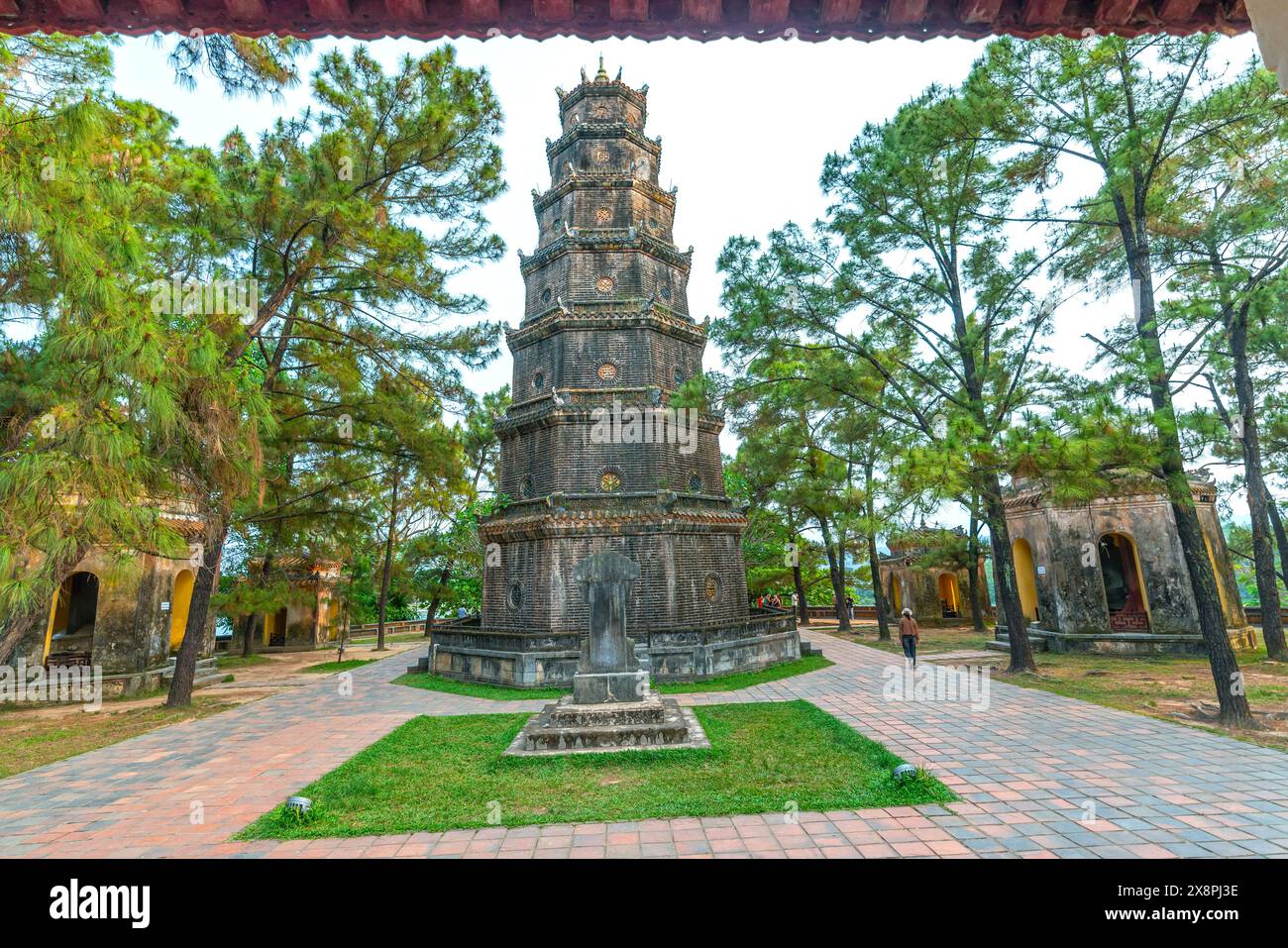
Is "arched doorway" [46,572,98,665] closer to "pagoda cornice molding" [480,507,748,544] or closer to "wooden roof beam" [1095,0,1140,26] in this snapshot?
"pagoda cornice molding" [480,507,748,544]

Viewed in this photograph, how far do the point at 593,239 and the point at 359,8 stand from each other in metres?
14.6

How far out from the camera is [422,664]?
16.5 meters

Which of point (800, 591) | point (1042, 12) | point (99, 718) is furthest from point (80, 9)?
point (800, 591)

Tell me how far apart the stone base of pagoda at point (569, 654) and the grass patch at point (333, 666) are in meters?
6.19

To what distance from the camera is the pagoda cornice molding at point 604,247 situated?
1681 cm

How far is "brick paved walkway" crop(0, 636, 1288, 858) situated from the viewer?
464 centimetres

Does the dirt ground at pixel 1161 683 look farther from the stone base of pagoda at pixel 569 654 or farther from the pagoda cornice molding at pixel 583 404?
the pagoda cornice molding at pixel 583 404

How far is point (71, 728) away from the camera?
10.6 m

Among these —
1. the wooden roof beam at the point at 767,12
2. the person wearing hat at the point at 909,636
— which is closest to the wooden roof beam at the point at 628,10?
the wooden roof beam at the point at 767,12

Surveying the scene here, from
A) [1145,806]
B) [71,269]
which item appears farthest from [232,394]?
[1145,806]

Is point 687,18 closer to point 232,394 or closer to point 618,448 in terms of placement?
point 232,394

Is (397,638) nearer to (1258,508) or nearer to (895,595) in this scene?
(895,595)

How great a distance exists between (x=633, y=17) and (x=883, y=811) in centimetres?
641

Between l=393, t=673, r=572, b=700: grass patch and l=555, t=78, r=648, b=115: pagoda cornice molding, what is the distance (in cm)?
1801
